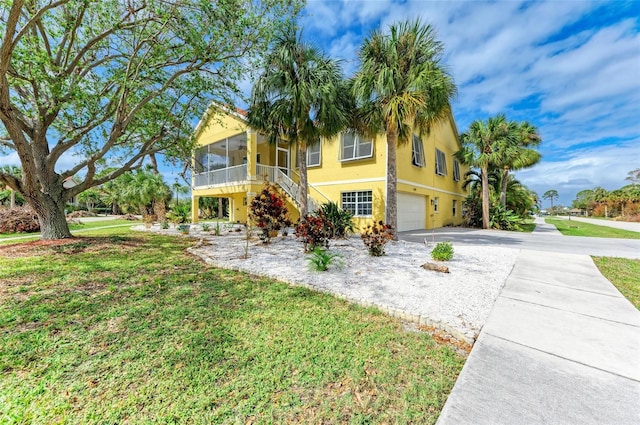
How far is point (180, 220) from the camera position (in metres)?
18.6

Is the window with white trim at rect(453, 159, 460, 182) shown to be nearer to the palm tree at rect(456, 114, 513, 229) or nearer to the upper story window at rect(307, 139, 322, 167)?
the palm tree at rect(456, 114, 513, 229)

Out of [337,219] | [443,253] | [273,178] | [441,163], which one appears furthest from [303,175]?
[441,163]

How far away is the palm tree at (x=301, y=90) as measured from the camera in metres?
9.83

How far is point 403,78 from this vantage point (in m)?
9.48

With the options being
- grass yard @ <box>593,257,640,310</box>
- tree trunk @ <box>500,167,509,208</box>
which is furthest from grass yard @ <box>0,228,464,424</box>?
tree trunk @ <box>500,167,509,208</box>

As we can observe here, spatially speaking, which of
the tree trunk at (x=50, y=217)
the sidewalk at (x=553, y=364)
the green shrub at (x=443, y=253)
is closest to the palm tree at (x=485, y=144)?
the green shrub at (x=443, y=253)

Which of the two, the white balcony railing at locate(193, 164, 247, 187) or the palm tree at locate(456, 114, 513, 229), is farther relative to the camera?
the palm tree at locate(456, 114, 513, 229)

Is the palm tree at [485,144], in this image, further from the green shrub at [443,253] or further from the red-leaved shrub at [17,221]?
the red-leaved shrub at [17,221]

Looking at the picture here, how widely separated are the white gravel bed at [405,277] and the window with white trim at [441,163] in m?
10.6

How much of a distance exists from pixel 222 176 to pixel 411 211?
41.9 ft

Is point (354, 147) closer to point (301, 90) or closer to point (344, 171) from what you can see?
point (344, 171)

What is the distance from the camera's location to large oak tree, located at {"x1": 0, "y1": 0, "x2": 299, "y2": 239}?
7.43 metres

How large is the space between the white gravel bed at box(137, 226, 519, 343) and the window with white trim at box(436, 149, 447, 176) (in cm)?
1062

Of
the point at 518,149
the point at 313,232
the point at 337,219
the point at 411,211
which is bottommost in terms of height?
the point at 313,232
